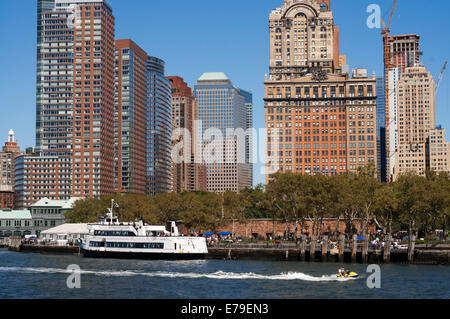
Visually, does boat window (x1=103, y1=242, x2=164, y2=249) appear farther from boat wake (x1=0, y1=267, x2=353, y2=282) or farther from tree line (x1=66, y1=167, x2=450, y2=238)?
boat wake (x1=0, y1=267, x2=353, y2=282)

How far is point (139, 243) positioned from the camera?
127 meters

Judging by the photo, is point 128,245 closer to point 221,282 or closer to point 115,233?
point 115,233

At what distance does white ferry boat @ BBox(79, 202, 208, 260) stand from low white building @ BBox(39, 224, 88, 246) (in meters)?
32.5

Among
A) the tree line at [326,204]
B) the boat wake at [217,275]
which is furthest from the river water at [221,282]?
the tree line at [326,204]

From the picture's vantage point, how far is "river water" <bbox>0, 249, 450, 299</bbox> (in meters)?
74.2

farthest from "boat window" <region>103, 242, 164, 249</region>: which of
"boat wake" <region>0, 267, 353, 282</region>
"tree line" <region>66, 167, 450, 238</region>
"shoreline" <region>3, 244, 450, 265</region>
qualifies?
"boat wake" <region>0, 267, 353, 282</region>

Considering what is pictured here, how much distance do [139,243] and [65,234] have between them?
49045mm

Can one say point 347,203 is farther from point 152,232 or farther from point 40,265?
point 40,265

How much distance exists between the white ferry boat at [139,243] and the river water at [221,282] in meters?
13.1

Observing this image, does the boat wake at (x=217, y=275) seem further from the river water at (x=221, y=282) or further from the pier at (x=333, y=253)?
the pier at (x=333, y=253)

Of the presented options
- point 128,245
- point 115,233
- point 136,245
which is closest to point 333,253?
point 136,245

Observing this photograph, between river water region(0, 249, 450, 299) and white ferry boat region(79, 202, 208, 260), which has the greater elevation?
white ferry boat region(79, 202, 208, 260)

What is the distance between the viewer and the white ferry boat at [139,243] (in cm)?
12481
